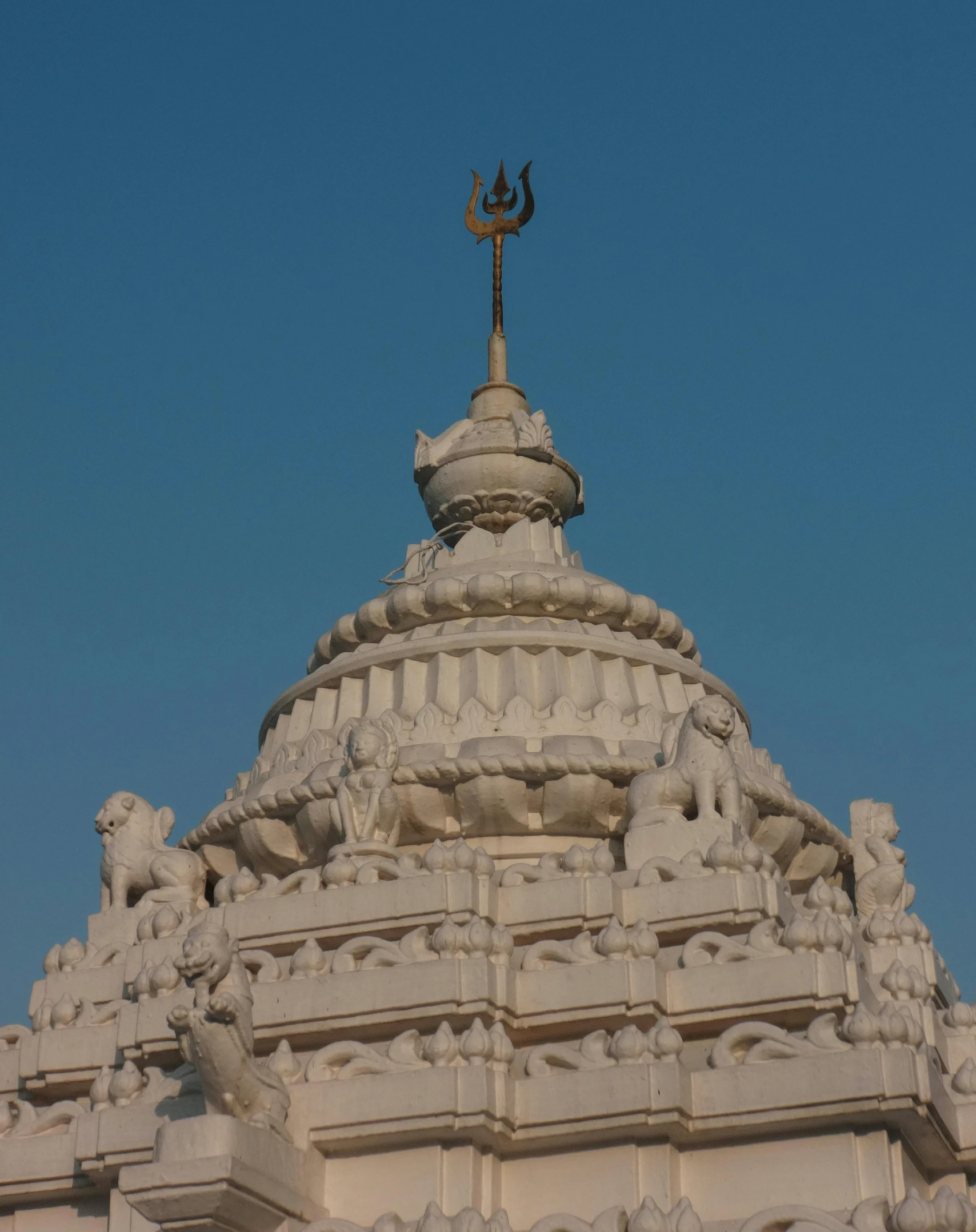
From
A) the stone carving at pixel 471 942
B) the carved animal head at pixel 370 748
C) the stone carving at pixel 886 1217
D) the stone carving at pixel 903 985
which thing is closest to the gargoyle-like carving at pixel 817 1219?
the stone carving at pixel 886 1217

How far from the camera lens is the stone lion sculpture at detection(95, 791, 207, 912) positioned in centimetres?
2161

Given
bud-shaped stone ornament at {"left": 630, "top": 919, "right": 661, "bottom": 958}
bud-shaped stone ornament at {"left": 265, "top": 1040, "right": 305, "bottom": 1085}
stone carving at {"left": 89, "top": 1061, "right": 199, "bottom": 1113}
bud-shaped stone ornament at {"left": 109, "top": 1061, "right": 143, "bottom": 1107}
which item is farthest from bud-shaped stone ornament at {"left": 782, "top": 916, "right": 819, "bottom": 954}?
bud-shaped stone ornament at {"left": 109, "top": 1061, "right": 143, "bottom": 1107}

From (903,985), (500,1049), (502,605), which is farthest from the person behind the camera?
(502,605)

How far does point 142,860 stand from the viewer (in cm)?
2194

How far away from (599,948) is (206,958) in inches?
147

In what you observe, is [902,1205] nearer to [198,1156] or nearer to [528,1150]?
[528,1150]

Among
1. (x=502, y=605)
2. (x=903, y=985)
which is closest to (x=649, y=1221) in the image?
(x=903, y=985)

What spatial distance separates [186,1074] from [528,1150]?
10.2 ft

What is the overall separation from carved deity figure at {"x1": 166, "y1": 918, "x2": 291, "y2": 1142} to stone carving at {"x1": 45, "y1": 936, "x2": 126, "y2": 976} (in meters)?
4.12

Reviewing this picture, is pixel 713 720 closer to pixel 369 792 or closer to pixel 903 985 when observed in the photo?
pixel 903 985

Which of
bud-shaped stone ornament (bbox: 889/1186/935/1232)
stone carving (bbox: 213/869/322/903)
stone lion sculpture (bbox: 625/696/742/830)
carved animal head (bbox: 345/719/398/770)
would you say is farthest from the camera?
carved animal head (bbox: 345/719/398/770)

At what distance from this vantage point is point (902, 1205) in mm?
15352

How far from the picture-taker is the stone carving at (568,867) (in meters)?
18.9

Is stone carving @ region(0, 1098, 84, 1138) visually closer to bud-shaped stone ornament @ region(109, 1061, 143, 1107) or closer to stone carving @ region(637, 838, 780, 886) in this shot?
bud-shaped stone ornament @ region(109, 1061, 143, 1107)
